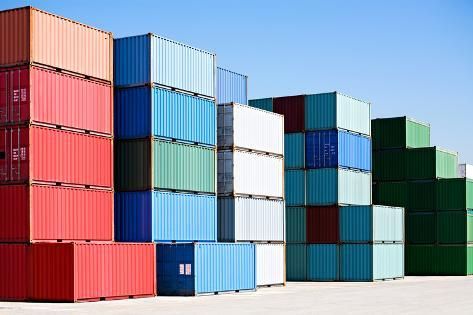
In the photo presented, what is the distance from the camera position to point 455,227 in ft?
238

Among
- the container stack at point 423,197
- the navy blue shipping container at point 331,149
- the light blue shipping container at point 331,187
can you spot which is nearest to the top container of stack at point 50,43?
the navy blue shipping container at point 331,149

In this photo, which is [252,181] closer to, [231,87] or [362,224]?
[231,87]

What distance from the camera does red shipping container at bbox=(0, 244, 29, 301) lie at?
127ft

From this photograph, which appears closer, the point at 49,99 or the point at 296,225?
the point at 49,99

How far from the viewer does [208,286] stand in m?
43.4

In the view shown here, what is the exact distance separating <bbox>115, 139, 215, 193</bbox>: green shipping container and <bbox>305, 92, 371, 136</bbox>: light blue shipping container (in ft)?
50.9

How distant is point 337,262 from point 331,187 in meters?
4.97

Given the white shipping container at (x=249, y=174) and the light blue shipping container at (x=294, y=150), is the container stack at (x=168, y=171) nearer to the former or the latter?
the white shipping container at (x=249, y=174)

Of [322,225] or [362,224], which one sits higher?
[362,224]

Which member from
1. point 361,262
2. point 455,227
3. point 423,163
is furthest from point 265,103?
point 455,227

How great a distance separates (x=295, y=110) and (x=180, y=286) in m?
22.2

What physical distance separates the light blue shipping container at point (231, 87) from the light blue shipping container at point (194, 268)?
11.2 meters

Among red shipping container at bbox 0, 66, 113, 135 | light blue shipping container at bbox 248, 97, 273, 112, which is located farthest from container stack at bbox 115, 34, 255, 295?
light blue shipping container at bbox 248, 97, 273, 112

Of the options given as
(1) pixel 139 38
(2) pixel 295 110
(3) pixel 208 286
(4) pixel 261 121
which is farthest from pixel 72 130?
(2) pixel 295 110
